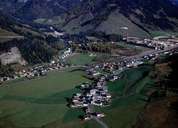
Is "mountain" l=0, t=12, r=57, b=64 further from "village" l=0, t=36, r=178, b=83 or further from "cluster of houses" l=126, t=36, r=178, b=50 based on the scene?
"cluster of houses" l=126, t=36, r=178, b=50

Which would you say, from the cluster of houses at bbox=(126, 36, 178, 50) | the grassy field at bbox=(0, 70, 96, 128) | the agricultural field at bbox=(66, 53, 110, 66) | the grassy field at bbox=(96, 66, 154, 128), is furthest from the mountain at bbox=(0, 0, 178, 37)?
the grassy field at bbox=(96, 66, 154, 128)

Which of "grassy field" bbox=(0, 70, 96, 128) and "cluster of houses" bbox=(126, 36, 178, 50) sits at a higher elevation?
"cluster of houses" bbox=(126, 36, 178, 50)

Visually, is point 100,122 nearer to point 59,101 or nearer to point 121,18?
point 59,101

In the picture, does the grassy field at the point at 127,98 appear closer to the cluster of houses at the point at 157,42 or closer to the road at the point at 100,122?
the road at the point at 100,122

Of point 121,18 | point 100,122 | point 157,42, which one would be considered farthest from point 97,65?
point 121,18

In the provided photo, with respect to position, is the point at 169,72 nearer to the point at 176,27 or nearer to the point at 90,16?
the point at 176,27

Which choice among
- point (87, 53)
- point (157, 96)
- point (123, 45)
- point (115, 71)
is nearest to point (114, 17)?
point (123, 45)
